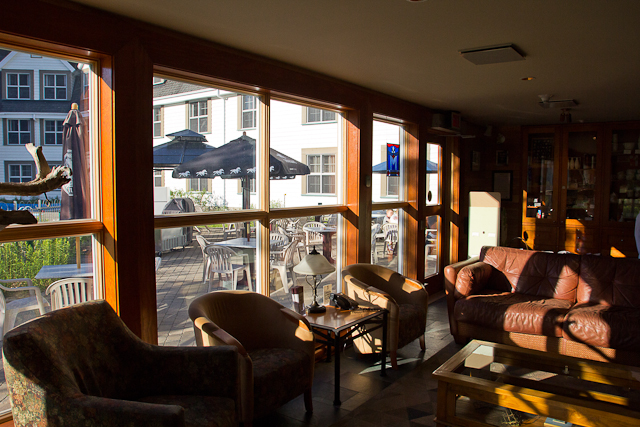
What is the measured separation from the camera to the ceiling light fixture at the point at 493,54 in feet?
11.1

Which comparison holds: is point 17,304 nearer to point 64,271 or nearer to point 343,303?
point 64,271

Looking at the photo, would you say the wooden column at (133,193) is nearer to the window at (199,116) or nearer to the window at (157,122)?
the window at (157,122)

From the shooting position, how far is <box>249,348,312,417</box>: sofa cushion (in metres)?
2.79

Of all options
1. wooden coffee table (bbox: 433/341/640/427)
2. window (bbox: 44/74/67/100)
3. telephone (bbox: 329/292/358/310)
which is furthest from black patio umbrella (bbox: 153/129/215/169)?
wooden coffee table (bbox: 433/341/640/427)

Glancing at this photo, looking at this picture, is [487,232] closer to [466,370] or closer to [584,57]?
[584,57]

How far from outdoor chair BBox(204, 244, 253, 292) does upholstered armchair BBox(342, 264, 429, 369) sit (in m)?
1.06

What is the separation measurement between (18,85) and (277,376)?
227cm

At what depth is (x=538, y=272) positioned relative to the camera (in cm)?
480

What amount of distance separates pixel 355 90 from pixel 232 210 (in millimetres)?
2007

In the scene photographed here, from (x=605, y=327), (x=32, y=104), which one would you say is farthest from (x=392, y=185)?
(x=32, y=104)

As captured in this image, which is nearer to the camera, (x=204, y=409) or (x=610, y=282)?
(x=204, y=409)

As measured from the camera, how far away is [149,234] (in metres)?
2.95

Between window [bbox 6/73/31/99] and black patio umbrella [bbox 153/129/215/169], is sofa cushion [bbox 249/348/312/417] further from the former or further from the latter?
window [bbox 6/73/31/99]

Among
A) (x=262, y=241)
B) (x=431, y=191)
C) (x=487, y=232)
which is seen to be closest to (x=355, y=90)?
(x=262, y=241)
